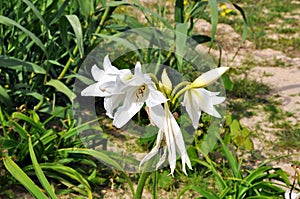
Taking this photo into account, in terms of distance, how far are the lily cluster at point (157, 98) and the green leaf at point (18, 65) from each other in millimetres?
1601

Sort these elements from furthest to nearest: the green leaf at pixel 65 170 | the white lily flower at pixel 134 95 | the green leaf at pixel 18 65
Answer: the green leaf at pixel 18 65
the green leaf at pixel 65 170
the white lily flower at pixel 134 95

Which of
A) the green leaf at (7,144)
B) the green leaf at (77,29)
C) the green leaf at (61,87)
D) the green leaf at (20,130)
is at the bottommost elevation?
the green leaf at (7,144)

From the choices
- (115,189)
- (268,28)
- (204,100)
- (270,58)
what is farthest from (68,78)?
(268,28)

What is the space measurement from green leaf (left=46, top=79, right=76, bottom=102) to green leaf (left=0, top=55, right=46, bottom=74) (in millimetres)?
131

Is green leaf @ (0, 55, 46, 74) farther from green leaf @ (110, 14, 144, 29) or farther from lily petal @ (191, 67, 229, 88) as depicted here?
lily petal @ (191, 67, 229, 88)

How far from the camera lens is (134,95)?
1.30 m

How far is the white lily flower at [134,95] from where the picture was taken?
1.24 m

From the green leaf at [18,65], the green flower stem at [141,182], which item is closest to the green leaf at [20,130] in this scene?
the green leaf at [18,65]

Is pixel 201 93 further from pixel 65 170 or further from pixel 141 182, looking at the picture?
pixel 65 170

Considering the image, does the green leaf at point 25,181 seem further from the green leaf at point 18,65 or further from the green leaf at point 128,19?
the green leaf at point 128,19

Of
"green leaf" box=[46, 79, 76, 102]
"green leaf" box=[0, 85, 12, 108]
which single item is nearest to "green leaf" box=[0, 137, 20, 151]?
"green leaf" box=[0, 85, 12, 108]

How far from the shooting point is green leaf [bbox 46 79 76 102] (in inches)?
116

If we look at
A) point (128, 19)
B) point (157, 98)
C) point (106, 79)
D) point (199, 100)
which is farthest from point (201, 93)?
point (128, 19)

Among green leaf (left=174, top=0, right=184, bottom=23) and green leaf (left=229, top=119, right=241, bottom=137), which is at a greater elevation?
green leaf (left=174, top=0, right=184, bottom=23)
